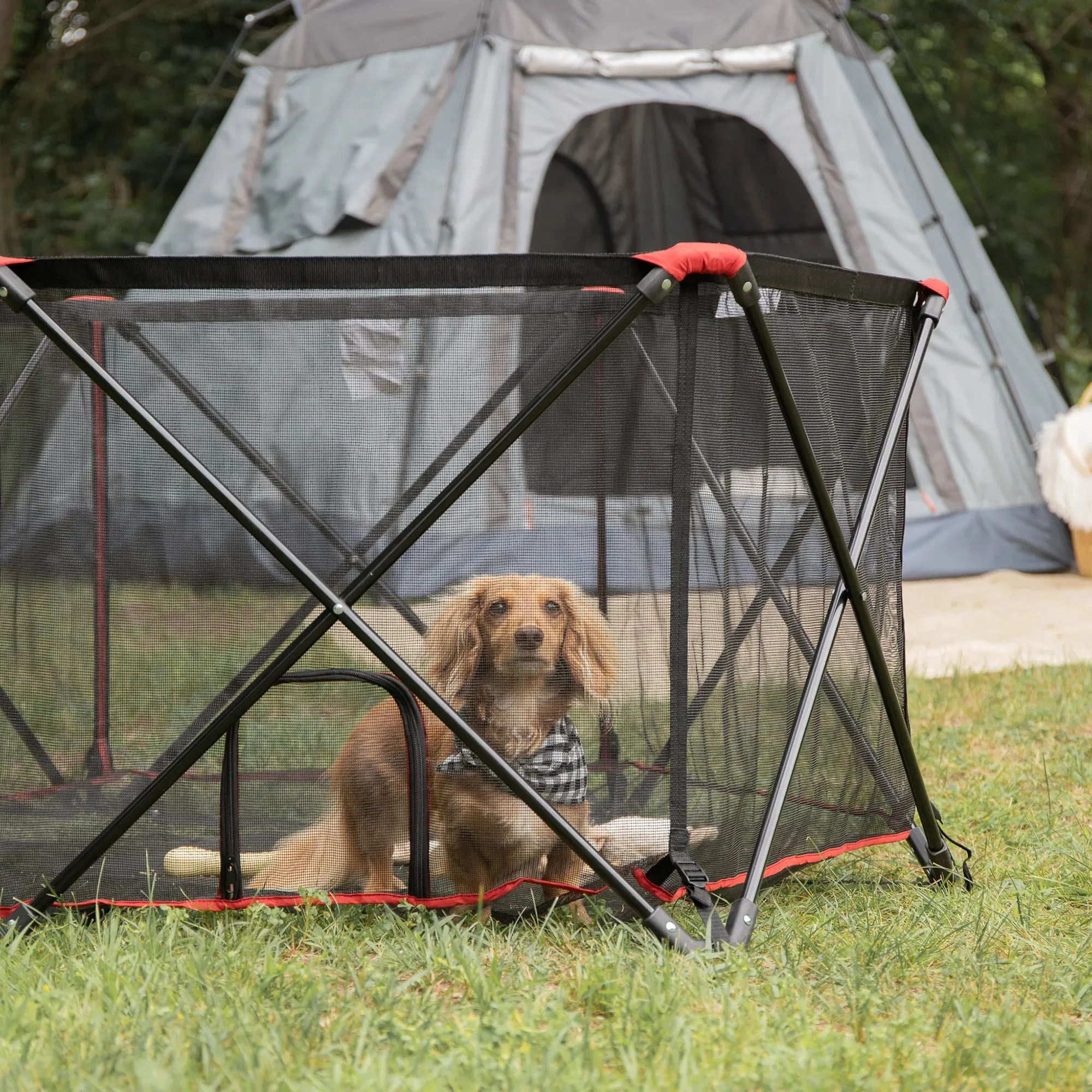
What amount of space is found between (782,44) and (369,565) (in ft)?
16.0

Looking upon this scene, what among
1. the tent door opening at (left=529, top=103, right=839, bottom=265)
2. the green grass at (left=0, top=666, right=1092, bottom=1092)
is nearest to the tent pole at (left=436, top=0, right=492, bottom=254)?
the tent door opening at (left=529, top=103, right=839, bottom=265)

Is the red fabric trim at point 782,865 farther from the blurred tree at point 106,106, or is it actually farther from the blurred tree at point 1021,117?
the blurred tree at point 1021,117

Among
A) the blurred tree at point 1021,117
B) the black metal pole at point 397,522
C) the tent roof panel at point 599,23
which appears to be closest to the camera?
the black metal pole at point 397,522

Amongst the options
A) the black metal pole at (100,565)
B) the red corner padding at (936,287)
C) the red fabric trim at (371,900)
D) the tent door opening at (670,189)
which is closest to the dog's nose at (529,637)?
the red fabric trim at (371,900)

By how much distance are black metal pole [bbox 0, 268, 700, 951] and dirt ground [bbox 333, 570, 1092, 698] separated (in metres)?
0.11

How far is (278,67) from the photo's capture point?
621cm

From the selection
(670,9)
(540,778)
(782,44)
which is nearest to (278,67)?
(670,9)

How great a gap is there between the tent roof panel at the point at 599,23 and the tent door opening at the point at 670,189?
142 cm

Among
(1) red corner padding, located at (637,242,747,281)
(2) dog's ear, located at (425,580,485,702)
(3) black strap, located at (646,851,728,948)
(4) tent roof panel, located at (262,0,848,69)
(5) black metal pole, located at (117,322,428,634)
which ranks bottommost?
(3) black strap, located at (646,851,728,948)

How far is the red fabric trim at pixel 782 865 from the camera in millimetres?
1895

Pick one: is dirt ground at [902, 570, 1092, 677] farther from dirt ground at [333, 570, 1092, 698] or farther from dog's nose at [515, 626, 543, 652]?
dog's nose at [515, 626, 543, 652]

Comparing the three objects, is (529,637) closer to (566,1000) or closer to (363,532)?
(363,532)

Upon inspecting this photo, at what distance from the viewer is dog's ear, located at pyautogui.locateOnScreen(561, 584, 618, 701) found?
1871mm

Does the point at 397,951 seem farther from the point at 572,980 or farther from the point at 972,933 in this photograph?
the point at 972,933
